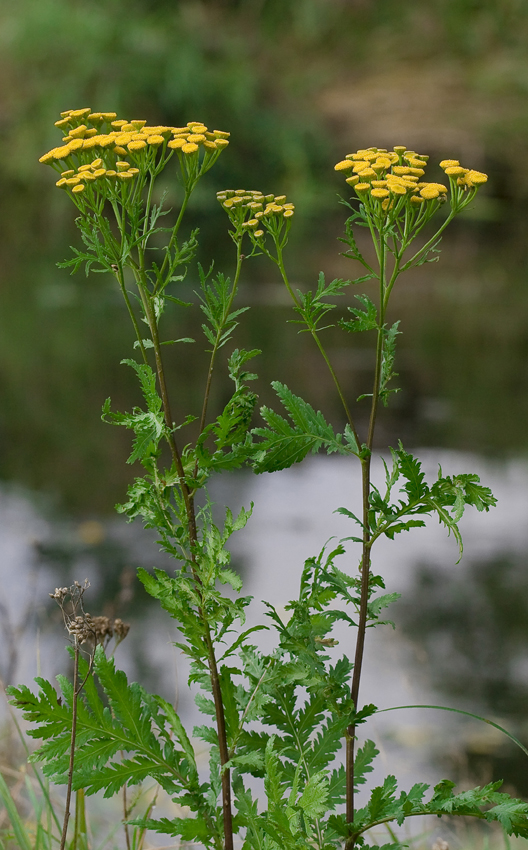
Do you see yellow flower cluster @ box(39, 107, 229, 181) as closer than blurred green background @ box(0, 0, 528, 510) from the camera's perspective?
Yes

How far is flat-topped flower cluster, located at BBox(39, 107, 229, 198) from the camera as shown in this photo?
3.12 feet

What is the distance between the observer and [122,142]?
0.96m

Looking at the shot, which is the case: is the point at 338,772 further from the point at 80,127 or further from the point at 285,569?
the point at 285,569

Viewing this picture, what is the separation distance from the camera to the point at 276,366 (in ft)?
19.6

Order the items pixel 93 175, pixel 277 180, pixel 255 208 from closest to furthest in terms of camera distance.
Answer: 1. pixel 93 175
2. pixel 255 208
3. pixel 277 180

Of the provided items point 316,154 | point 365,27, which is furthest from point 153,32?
point 365,27

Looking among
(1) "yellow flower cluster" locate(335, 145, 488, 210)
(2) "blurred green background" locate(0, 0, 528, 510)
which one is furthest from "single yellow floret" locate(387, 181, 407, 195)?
(2) "blurred green background" locate(0, 0, 528, 510)

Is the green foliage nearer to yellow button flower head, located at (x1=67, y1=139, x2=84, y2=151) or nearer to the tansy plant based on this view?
the tansy plant

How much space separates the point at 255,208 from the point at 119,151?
0.16 meters

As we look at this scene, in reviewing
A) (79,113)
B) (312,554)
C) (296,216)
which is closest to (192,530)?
(79,113)

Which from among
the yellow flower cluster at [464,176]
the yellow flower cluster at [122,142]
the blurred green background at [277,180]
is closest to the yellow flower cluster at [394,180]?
the yellow flower cluster at [464,176]

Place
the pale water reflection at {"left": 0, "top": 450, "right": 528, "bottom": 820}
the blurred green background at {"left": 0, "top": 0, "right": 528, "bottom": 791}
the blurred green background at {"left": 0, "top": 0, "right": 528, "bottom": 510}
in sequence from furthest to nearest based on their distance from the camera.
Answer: the blurred green background at {"left": 0, "top": 0, "right": 528, "bottom": 510}
the blurred green background at {"left": 0, "top": 0, "right": 528, "bottom": 791}
the pale water reflection at {"left": 0, "top": 450, "right": 528, "bottom": 820}

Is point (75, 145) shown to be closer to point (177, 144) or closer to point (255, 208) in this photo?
point (177, 144)

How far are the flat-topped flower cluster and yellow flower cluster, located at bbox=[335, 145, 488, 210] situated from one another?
15 cm
